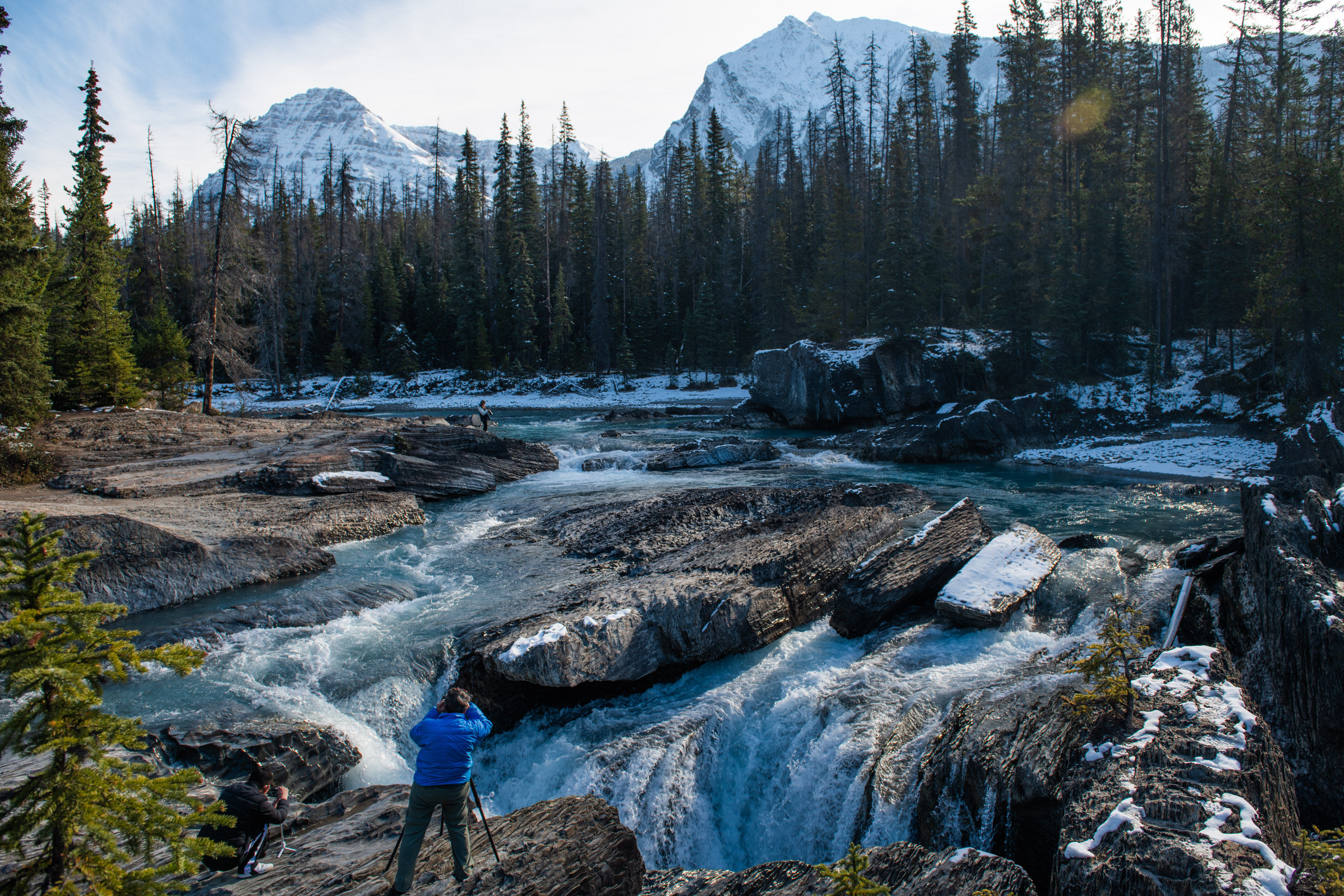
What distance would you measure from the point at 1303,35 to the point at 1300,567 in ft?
134

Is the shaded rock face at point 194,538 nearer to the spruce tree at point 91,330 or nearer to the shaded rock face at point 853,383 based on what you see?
the spruce tree at point 91,330

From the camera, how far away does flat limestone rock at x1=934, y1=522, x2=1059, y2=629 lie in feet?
33.2

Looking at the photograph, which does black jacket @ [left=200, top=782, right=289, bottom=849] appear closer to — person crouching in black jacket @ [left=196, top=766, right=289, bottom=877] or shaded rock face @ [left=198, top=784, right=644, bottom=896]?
person crouching in black jacket @ [left=196, top=766, right=289, bottom=877]

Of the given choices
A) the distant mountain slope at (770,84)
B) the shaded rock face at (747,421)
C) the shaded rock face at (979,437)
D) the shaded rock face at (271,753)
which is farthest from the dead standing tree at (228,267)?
the distant mountain slope at (770,84)

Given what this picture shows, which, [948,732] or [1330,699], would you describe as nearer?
[1330,699]

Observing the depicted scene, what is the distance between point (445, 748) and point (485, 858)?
3.62ft

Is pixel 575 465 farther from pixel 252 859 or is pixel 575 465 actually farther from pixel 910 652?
pixel 252 859

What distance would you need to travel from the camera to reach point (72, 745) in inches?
130

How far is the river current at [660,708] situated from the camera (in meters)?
7.15

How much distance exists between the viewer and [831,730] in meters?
7.74

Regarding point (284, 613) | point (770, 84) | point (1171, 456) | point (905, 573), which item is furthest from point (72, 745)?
point (770, 84)

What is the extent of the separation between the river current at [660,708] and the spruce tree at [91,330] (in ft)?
56.3

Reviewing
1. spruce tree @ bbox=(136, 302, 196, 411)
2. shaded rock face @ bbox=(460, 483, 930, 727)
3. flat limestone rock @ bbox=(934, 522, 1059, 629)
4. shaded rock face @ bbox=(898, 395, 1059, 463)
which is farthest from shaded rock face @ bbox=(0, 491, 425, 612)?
shaded rock face @ bbox=(898, 395, 1059, 463)

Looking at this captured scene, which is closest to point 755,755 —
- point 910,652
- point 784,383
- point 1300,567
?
point 910,652
